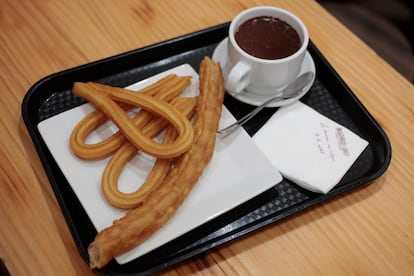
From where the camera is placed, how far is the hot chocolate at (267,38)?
84cm

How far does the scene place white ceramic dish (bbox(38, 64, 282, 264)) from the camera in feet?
2.31

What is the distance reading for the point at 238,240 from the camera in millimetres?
746

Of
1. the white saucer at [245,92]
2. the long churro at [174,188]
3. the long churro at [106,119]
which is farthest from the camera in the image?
the white saucer at [245,92]

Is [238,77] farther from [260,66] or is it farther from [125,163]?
Result: [125,163]

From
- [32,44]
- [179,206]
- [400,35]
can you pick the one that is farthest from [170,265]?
[400,35]

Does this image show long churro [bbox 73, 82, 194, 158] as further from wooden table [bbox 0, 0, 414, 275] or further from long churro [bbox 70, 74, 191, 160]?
wooden table [bbox 0, 0, 414, 275]

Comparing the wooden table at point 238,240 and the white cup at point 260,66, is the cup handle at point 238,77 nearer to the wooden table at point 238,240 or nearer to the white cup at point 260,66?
the white cup at point 260,66

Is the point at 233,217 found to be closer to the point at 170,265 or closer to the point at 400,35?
the point at 170,265

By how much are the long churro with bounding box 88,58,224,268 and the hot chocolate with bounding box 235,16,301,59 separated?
0.26 ft

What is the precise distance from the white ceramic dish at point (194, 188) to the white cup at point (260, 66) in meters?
0.07

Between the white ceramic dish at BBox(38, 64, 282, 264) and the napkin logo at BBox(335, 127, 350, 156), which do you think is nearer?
the white ceramic dish at BBox(38, 64, 282, 264)

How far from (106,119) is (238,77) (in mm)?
247

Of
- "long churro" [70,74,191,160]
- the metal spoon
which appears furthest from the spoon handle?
"long churro" [70,74,191,160]

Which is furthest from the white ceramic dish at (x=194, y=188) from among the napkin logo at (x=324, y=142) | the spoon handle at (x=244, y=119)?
the napkin logo at (x=324, y=142)
